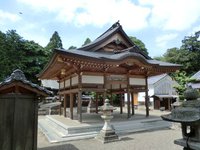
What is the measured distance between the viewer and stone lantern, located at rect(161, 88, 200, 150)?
312 centimetres

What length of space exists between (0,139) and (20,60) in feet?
88.5

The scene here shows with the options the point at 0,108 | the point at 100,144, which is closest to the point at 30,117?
the point at 0,108

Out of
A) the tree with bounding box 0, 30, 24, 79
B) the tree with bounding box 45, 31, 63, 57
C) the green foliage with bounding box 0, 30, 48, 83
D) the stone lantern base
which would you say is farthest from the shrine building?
the tree with bounding box 45, 31, 63, 57

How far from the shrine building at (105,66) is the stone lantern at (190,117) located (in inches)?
266

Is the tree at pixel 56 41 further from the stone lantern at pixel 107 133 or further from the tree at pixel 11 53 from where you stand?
the stone lantern at pixel 107 133

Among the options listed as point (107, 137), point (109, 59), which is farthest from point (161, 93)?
point (107, 137)

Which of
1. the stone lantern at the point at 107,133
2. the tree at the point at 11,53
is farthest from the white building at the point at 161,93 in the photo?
the stone lantern at the point at 107,133

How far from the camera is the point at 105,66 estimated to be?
1100cm

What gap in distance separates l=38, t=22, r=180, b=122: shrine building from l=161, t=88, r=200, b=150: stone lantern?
6767mm

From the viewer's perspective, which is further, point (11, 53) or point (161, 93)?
point (161, 93)

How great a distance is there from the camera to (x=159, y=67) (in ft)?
40.9

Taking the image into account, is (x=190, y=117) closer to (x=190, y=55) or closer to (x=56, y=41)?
(x=190, y=55)

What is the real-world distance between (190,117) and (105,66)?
801cm

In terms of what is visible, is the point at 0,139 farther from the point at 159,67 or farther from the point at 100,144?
the point at 159,67
